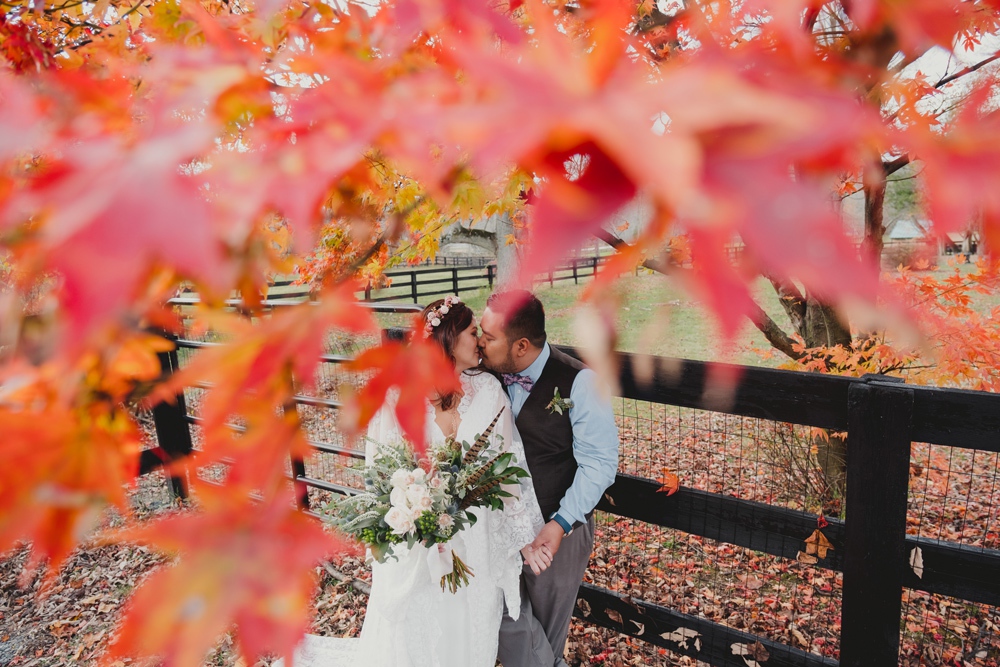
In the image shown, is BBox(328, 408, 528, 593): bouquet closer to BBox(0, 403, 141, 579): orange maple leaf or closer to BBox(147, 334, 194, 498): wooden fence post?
BBox(0, 403, 141, 579): orange maple leaf

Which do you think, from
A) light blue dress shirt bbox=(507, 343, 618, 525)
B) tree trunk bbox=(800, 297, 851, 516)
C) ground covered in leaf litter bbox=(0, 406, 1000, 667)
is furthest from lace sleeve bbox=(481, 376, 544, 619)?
tree trunk bbox=(800, 297, 851, 516)

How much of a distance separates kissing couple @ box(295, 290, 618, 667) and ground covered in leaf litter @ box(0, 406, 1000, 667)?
Answer: 0.61 m

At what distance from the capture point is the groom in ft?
8.04

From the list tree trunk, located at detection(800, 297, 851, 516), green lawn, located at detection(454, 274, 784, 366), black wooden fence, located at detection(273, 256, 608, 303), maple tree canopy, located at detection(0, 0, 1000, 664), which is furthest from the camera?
black wooden fence, located at detection(273, 256, 608, 303)

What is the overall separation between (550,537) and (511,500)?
0.23m

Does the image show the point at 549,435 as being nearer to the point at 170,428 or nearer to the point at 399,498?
the point at 399,498

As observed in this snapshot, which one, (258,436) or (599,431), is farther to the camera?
(599,431)

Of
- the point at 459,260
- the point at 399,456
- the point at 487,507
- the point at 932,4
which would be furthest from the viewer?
the point at 459,260

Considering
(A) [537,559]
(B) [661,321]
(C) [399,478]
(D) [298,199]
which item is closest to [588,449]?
(A) [537,559]

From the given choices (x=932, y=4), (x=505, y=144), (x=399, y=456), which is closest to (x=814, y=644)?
(x=399, y=456)

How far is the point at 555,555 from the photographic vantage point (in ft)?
8.57

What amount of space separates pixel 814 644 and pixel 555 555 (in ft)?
5.96

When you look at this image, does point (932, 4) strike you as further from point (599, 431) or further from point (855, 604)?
point (855, 604)

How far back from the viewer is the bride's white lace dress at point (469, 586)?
7.95ft
